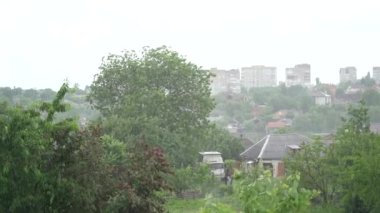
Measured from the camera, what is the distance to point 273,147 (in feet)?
149

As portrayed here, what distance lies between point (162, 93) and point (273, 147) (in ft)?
38.8

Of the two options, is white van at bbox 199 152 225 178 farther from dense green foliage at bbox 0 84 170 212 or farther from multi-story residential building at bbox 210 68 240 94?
multi-story residential building at bbox 210 68 240 94

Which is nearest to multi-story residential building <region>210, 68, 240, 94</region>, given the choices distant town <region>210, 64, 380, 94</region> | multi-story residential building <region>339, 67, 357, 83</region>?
distant town <region>210, 64, 380, 94</region>

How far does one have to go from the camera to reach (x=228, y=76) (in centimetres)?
16400

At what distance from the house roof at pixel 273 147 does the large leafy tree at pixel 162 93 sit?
7.67 m

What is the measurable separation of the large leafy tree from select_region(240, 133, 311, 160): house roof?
7.67 m

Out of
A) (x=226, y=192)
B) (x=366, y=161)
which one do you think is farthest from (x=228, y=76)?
(x=366, y=161)

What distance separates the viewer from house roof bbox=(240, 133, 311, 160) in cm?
4453

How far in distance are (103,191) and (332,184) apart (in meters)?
A: 14.4

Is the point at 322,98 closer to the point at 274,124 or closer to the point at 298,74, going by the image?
the point at 274,124

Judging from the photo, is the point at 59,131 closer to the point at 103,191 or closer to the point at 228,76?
the point at 103,191

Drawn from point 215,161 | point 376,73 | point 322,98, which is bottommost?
point 215,161

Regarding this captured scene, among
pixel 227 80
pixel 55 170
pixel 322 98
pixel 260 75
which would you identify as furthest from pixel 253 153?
pixel 260 75

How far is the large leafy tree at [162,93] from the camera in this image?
35.9 m
